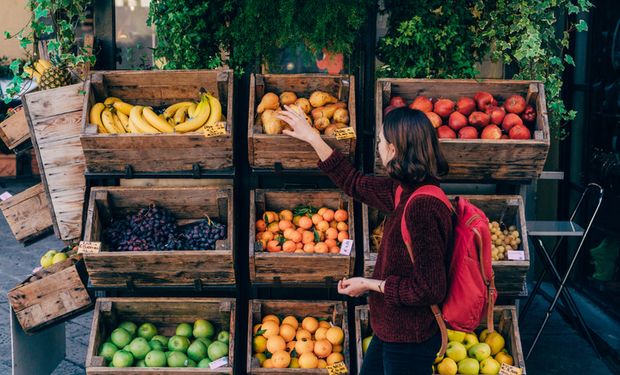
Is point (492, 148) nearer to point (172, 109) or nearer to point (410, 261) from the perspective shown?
point (410, 261)

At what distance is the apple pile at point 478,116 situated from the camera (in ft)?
11.8

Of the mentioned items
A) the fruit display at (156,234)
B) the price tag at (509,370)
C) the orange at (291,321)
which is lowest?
the price tag at (509,370)

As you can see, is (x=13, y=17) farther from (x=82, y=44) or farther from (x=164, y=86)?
(x=164, y=86)

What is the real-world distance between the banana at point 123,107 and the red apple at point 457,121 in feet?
6.28

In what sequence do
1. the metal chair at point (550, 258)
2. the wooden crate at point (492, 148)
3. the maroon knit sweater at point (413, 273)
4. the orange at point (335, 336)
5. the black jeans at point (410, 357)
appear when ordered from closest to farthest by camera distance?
the maroon knit sweater at point (413, 273)
the black jeans at point (410, 357)
the wooden crate at point (492, 148)
the orange at point (335, 336)
the metal chair at point (550, 258)

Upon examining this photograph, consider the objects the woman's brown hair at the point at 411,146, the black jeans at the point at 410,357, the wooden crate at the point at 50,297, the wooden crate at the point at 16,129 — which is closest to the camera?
the woman's brown hair at the point at 411,146

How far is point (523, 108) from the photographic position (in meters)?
3.72

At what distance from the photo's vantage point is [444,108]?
373cm

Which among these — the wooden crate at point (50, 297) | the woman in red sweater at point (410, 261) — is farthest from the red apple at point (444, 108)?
the wooden crate at point (50, 297)

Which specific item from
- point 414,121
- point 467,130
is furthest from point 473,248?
point 467,130

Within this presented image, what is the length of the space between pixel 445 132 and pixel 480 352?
127 cm

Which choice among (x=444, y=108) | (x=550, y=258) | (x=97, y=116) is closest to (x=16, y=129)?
(x=97, y=116)

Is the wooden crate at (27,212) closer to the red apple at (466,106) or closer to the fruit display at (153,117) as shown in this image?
the fruit display at (153,117)

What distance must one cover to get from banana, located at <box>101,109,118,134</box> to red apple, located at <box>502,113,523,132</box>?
224 centimetres
